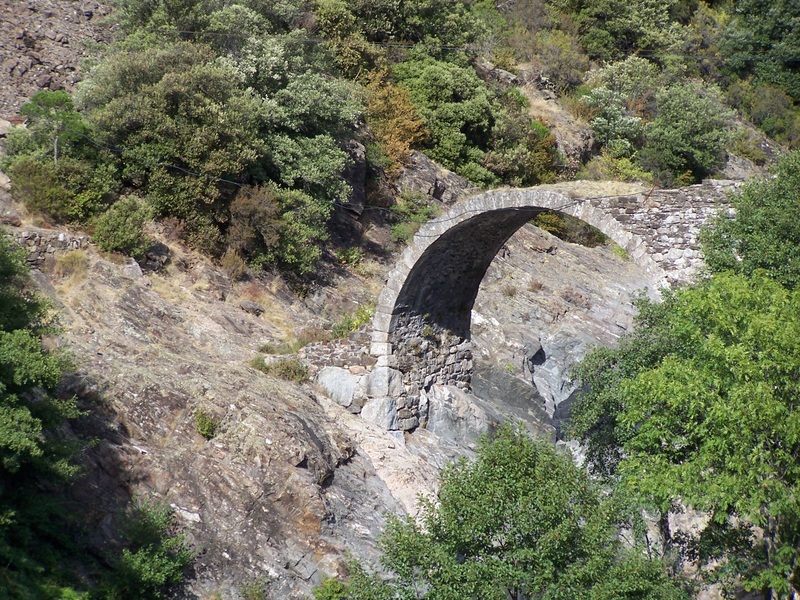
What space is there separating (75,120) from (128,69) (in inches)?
65.2

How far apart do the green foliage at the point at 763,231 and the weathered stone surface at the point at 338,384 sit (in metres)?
6.41

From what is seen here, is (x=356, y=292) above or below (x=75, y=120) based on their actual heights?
below

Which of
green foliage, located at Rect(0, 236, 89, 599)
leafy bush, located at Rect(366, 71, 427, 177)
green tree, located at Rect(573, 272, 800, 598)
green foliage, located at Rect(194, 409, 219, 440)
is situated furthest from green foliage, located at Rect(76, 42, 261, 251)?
green tree, located at Rect(573, 272, 800, 598)

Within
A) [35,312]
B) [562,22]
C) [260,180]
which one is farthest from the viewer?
[562,22]

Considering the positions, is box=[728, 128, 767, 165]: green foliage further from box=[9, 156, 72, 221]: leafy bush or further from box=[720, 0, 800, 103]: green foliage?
box=[9, 156, 72, 221]: leafy bush

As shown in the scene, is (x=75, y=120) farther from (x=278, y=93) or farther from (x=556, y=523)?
(x=556, y=523)

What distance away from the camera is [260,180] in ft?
62.1

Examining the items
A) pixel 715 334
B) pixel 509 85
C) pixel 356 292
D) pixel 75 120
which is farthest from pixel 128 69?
pixel 509 85

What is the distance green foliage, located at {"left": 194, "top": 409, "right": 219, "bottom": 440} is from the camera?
1159cm

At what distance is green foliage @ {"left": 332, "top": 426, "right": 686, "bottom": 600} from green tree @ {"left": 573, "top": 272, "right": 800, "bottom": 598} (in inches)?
35.8

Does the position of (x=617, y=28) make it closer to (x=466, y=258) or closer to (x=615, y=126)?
(x=615, y=126)

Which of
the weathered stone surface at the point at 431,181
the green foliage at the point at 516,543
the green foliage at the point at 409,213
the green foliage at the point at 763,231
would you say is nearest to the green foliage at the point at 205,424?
the green foliage at the point at 516,543

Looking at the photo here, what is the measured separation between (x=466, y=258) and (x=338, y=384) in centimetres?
353

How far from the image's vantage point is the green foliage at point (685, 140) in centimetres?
2953
